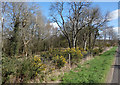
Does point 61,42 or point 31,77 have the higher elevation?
point 61,42

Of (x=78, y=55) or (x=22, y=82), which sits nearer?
(x=22, y=82)

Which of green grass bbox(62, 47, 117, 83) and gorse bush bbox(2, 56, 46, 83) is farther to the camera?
green grass bbox(62, 47, 117, 83)

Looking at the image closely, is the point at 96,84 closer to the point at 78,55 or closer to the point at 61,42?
the point at 78,55

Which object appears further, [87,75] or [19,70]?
[87,75]

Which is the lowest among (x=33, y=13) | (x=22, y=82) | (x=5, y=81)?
(x=22, y=82)

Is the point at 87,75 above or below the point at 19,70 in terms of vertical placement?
below

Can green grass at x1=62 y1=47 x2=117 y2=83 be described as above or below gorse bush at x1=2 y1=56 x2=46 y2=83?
below

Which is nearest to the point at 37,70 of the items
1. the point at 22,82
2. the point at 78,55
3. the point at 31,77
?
the point at 31,77

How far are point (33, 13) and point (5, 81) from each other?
9.41 meters

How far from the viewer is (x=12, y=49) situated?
6676 millimetres

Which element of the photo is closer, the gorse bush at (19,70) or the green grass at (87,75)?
the gorse bush at (19,70)

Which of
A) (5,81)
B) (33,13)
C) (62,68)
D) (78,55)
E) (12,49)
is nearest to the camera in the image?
(5,81)

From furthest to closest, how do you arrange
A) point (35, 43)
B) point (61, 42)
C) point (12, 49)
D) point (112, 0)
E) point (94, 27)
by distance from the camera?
point (61, 42)
point (35, 43)
point (94, 27)
point (12, 49)
point (112, 0)

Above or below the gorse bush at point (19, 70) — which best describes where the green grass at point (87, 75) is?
below
